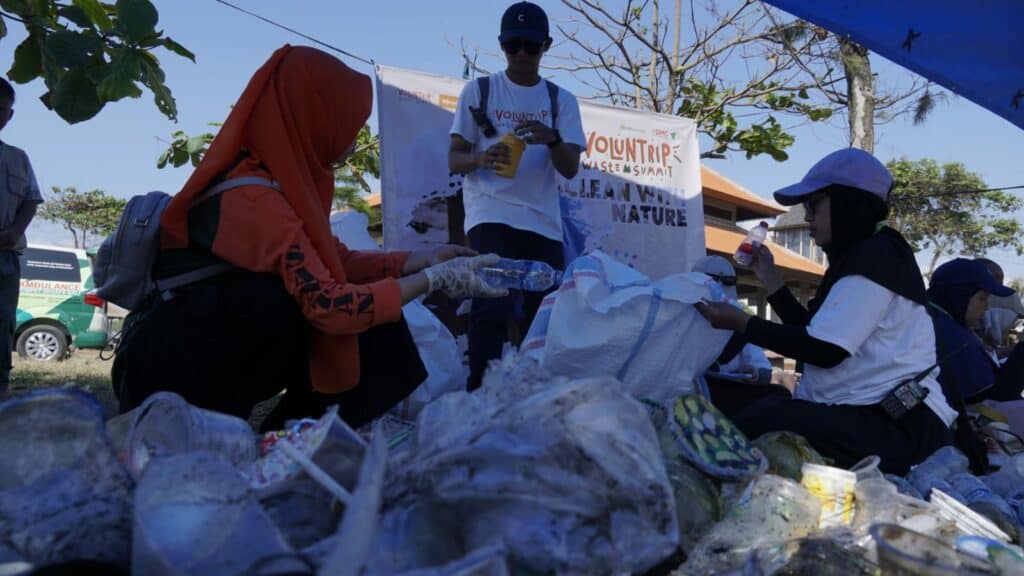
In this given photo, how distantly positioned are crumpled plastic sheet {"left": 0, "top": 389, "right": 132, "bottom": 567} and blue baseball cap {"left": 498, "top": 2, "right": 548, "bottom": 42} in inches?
106

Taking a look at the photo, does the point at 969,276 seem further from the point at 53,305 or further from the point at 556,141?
the point at 53,305

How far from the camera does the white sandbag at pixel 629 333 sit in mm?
2357

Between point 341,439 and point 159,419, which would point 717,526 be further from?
point 159,419

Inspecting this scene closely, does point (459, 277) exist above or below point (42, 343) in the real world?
above

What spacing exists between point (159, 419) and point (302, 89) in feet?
3.43

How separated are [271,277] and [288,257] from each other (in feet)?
0.33

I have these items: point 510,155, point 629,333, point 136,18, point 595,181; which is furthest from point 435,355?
point 595,181

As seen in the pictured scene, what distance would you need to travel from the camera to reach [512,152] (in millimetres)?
3438

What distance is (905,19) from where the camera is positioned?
3197mm

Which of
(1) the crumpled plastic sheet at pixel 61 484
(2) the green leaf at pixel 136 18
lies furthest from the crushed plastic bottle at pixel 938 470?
(2) the green leaf at pixel 136 18

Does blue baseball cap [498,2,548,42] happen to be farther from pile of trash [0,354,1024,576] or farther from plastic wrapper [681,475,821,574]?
plastic wrapper [681,475,821,574]

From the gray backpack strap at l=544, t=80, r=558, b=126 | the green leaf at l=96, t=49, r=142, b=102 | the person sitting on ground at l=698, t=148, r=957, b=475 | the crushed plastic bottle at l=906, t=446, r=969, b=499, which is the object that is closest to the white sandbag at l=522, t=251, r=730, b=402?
the person sitting on ground at l=698, t=148, r=957, b=475

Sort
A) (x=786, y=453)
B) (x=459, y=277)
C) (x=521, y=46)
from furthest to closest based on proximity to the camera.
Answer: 1. (x=521, y=46)
2. (x=459, y=277)
3. (x=786, y=453)

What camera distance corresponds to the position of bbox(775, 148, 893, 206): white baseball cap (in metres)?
2.61
